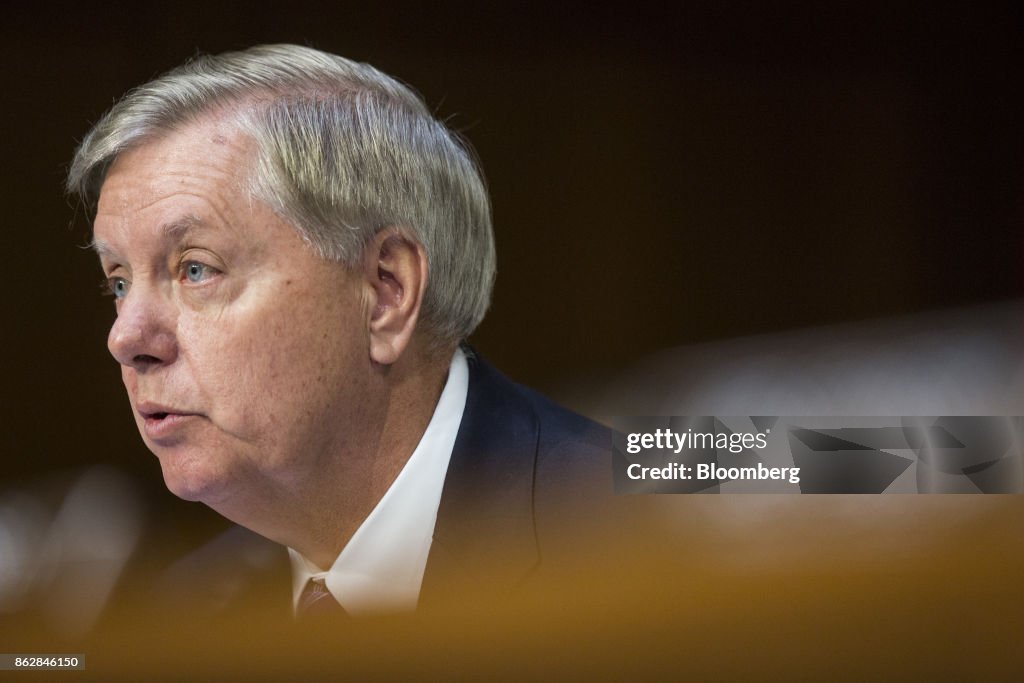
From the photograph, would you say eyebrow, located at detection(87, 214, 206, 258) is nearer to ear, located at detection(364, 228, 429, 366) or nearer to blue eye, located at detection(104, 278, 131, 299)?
blue eye, located at detection(104, 278, 131, 299)

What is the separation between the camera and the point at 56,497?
2.32 meters

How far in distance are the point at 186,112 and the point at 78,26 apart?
1.60 ft

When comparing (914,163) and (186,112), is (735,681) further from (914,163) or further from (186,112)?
(186,112)

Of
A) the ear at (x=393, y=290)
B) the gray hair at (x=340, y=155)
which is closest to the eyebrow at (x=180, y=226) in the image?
the gray hair at (x=340, y=155)

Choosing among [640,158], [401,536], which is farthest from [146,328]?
[640,158]

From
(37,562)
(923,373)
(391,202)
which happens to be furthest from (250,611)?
(923,373)

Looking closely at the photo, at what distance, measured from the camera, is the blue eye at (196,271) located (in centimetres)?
200

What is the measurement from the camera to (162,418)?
6.84ft

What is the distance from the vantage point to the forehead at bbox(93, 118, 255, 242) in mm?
1999

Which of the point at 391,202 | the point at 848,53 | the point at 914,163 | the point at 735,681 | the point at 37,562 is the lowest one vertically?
the point at 735,681

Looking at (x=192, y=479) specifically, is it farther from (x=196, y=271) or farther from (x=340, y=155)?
(x=340, y=155)

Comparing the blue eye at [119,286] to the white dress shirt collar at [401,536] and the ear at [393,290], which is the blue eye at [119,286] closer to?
the ear at [393,290]

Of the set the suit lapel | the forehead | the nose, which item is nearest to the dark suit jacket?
the suit lapel

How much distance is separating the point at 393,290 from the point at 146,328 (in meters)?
0.42
